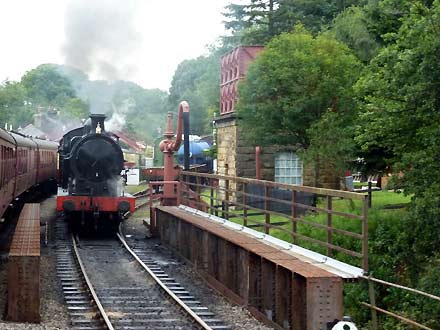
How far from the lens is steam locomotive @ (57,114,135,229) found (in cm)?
2153

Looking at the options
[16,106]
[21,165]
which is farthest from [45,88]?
[21,165]

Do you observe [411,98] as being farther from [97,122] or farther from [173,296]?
[97,122]

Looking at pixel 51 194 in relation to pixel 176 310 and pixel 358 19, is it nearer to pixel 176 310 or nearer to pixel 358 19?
pixel 358 19

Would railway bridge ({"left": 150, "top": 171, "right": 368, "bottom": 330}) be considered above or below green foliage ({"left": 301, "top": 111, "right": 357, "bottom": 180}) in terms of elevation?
below

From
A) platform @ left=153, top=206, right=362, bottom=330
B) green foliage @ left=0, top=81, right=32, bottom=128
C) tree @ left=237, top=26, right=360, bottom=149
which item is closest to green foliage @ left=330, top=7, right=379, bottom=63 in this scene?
tree @ left=237, top=26, right=360, bottom=149

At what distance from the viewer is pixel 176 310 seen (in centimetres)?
1237

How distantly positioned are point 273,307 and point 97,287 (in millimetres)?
4545

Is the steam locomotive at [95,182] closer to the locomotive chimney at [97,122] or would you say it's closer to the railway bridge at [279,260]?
the locomotive chimney at [97,122]

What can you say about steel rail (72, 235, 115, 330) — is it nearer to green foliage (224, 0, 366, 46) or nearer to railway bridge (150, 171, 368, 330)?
railway bridge (150, 171, 368, 330)

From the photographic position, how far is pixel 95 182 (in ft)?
72.5

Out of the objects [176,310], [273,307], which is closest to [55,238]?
[176,310]

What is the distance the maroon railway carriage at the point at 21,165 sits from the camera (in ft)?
54.6

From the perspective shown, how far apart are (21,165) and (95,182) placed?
2094mm

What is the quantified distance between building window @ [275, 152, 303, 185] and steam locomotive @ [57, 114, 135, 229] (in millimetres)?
7414
